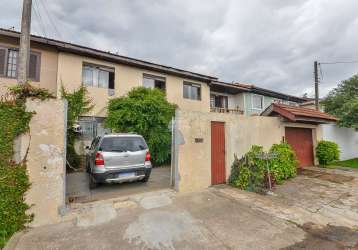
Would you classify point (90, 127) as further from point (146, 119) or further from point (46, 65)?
point (46, 65)

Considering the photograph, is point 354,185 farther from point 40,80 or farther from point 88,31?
point 40,80

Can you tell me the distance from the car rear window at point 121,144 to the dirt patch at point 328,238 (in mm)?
4712

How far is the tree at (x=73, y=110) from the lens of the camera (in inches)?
411

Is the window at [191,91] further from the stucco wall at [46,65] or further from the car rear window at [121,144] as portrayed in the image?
the car rear window at [121,144]

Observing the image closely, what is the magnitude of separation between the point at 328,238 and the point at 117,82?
12457 mm

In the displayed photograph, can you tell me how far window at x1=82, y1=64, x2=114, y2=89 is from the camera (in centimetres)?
1192

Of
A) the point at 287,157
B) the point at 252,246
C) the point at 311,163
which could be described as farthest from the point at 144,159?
the point at 311,163

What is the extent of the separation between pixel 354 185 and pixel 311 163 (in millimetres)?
4010

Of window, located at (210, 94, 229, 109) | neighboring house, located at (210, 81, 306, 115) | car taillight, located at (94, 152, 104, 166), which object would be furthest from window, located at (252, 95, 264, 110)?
car taillight, located at (94, 152, 104, 166)

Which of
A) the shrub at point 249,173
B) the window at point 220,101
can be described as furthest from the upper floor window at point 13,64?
the window at point 220,101

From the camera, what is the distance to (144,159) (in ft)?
20.9

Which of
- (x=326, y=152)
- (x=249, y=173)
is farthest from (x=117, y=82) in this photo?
(x=326, y=152)

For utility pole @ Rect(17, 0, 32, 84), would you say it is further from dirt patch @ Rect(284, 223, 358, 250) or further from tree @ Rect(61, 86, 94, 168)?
dirt patch @ Rect(284, 223, 358, 250)

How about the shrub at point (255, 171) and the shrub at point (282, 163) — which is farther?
the shrub at point (282, 163)
